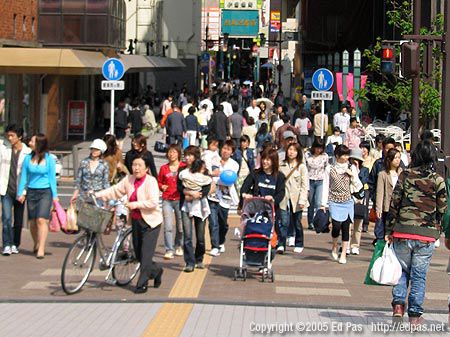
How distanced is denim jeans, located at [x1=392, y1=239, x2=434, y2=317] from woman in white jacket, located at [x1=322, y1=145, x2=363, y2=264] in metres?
5.22

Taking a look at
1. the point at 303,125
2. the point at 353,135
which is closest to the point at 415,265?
the point at 353,135

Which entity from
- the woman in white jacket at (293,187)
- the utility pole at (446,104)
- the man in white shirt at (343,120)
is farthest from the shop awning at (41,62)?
the woman in white jacket at (293,187)

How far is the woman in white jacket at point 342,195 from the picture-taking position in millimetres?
15484

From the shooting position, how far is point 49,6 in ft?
132

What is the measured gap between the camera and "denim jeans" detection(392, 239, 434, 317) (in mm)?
10141

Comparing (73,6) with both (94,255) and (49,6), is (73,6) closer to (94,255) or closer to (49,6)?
(49,6)

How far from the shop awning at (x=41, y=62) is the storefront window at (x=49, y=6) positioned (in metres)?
6.69

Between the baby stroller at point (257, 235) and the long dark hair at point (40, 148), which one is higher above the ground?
the long dark hair at point (40, 148)

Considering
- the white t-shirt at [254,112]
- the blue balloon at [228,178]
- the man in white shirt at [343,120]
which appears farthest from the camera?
the white t-shirt at [254,112]

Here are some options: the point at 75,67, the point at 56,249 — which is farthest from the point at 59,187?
the point at 56,249

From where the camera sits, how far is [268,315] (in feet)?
36.4

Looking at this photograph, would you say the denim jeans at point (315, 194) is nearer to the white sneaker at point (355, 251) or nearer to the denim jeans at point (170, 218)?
the white sneaker at point (355, 251)

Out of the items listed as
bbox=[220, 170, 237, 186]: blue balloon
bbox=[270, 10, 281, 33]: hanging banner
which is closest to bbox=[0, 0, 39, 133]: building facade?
bbox=[220, 170, 237, 186]: blue balloon

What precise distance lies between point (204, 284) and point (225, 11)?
112 meters
